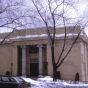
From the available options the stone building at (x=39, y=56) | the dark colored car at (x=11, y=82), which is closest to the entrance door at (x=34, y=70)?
the stone building at (x=39, y=56)

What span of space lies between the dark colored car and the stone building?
16.7 m

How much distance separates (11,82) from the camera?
16.2 m

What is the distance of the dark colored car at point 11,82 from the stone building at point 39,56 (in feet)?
54.9

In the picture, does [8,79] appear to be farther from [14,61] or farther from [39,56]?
[14,61]

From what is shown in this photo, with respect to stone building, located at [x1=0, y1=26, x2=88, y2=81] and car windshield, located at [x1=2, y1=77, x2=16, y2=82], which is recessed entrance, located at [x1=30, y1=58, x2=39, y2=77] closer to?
stone building, located at [x1=0, y1=26, x2=88, y2=81]

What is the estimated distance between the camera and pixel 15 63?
38969mm

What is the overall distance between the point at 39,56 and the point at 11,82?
70.3 feet

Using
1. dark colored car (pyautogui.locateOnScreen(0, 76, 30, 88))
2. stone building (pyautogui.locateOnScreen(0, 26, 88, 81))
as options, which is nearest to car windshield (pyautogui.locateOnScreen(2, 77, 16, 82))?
dark colored car (pyautogui.locateOnScreen(0, 76, 30, 88))

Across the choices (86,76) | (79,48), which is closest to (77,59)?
(79,48)

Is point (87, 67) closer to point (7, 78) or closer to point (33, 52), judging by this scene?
point (33, 52)

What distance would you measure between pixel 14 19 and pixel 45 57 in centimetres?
2268

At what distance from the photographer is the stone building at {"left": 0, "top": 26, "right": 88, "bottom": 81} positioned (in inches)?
1384

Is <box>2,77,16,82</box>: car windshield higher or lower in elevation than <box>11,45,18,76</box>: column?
lower

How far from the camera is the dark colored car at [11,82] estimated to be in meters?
15.8
